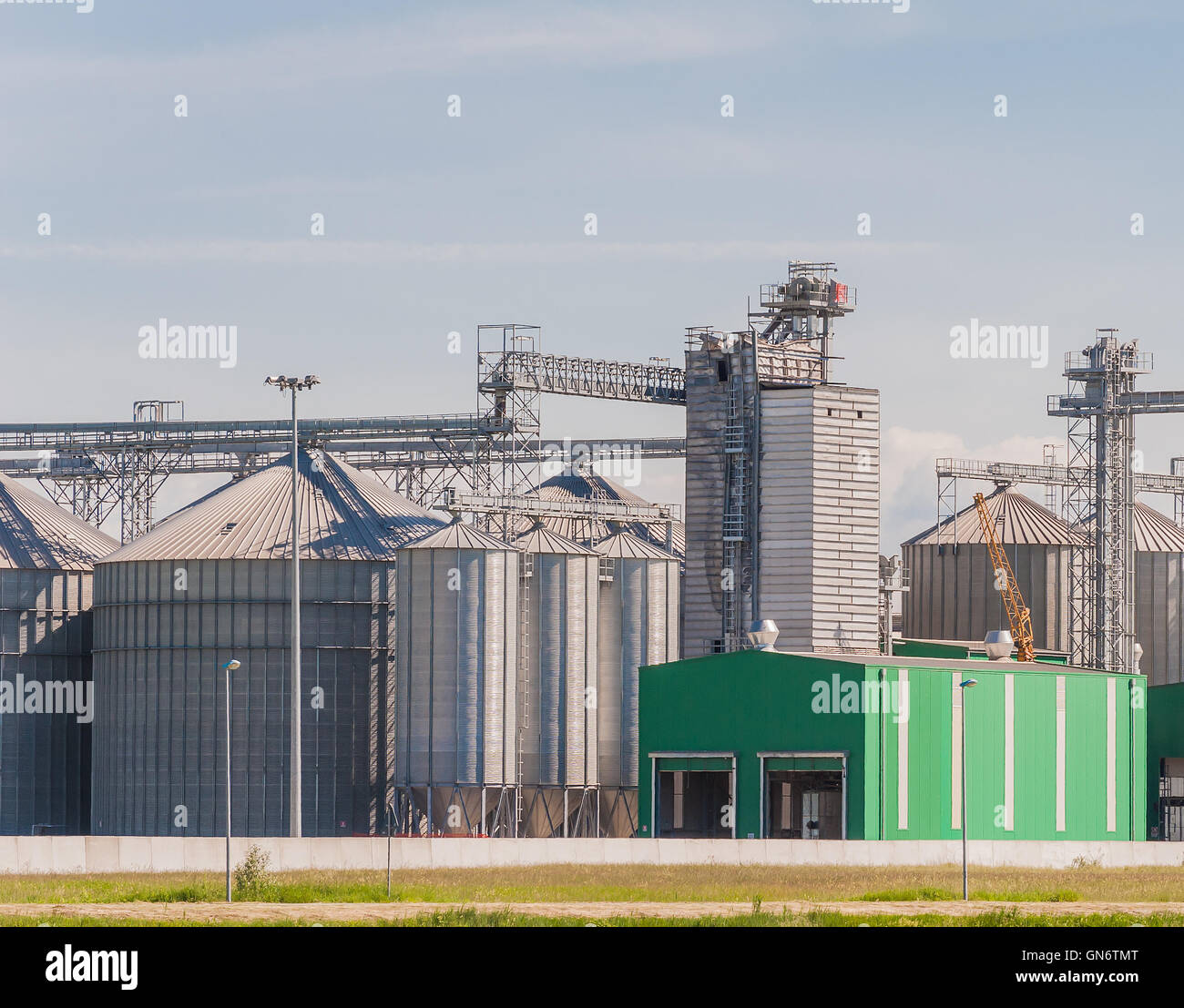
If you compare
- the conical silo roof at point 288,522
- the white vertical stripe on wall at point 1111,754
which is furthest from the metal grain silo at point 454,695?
the white vertical stripe on wall at point 1111,754

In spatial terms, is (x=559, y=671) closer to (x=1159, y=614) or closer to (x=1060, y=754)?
(x=1060, y=754)

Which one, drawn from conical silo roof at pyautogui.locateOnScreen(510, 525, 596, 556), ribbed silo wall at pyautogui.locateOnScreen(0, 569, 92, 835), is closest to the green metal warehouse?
conical silo roof at pyautogui.locateOnScreen(510, 525, 596, 556)

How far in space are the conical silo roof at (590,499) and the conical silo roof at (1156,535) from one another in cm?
2717

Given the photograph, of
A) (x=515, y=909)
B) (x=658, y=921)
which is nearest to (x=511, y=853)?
(x=515, y=909)

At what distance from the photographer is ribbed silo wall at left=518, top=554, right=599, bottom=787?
297 ft

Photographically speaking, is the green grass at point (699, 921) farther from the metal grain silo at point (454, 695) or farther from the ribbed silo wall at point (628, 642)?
the ribbed silo wall at point (628, 642)

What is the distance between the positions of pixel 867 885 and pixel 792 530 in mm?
35910

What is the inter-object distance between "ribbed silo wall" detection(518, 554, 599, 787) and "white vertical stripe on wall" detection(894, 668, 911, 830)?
15484 millimetres

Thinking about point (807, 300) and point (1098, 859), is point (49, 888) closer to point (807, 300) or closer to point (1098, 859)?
point (1098, 859)

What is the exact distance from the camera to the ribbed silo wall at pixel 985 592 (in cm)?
11675

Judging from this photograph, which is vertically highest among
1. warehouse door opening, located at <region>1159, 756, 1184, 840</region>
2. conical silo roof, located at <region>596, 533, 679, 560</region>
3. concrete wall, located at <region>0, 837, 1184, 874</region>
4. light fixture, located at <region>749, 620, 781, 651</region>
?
conical silo roof, located at <region>596, 533, 679, 560</region>

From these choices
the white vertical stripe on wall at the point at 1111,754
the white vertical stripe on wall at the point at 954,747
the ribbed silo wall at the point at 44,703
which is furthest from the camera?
the ribbed silo wall at the point at 44,703

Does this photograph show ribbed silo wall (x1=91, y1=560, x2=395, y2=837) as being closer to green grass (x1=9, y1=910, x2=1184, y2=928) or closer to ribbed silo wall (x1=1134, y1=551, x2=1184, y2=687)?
green grass (x1=9, y1=910, x2=1184, y2=928)

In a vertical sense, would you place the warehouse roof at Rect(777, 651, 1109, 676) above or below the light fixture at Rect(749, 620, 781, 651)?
below
